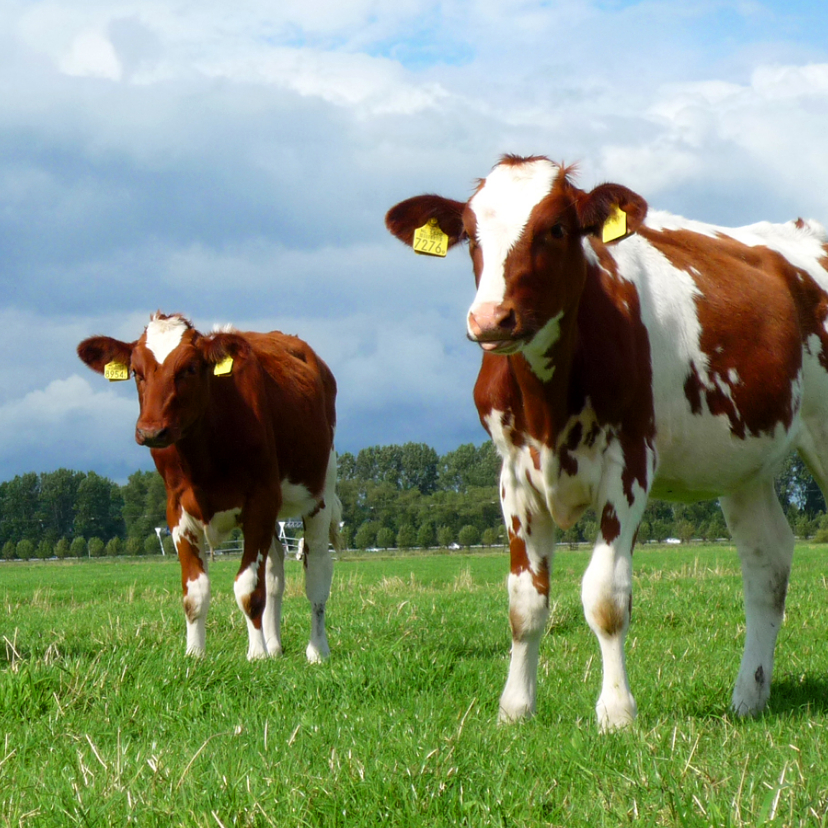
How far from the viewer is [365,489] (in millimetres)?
97500

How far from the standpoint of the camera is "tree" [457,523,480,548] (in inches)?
3383

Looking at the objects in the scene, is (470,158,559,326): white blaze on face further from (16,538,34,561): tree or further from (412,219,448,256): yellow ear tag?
(16,538,34,561): tree

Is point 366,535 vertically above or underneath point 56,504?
underneath

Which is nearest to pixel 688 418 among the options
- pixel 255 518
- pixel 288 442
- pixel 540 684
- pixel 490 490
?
pixel 540 684

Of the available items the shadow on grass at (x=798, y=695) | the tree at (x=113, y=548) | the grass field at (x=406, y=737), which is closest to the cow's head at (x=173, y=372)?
the grass field at (x=406, y=737)

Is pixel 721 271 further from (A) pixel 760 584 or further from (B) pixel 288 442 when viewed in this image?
(B) pixel 288 442

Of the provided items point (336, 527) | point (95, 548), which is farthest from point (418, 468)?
point (336, 527)

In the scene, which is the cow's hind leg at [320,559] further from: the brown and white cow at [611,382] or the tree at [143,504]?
the tree at [143,504]

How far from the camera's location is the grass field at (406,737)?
3398 millimetres

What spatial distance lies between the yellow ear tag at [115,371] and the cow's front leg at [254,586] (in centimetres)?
225

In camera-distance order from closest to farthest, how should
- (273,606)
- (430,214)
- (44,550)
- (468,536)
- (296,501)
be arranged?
1. (430,214)
2. (273,606)
3. (296,501)
4. (468,536)
5. (44,550)

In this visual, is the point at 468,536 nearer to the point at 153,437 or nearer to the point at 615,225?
the point at 153,437

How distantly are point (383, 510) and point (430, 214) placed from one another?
288ft

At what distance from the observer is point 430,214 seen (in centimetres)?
546
